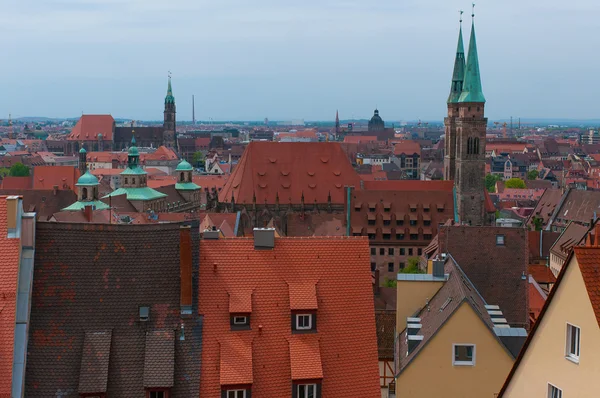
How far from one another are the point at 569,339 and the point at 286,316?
953 cm

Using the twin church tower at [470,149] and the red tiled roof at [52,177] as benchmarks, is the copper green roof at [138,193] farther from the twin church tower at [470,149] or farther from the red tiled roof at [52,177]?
the twin church tower at [470,149]

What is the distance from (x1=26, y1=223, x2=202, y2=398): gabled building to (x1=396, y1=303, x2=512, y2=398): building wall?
9336mm

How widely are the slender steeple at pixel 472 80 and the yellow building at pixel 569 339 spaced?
9166 centimetres

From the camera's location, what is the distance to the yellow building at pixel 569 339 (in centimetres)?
1346

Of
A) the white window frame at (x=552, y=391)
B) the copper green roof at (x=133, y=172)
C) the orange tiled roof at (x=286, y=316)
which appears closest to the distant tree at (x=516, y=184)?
the copper green roof at (x=133, y=172)

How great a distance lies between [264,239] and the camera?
22.9 meters

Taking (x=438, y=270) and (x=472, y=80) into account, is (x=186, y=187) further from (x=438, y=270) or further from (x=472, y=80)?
(x=438, y=270)

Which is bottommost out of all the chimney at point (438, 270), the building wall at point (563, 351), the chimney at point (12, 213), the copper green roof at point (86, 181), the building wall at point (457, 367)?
the building wall at point (457, 367)

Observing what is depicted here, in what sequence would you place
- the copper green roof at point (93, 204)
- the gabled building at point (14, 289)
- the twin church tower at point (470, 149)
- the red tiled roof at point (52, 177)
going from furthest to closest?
the red tiled roof at point (52, 177) → the twin church tower at point (470, 149) → the copper green roof at point (93, 204) → the gabled building at point (14, 289)

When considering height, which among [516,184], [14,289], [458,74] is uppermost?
[458,74]

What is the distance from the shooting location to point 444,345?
27.3 metres

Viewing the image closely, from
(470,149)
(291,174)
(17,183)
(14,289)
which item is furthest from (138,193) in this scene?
(14,289)

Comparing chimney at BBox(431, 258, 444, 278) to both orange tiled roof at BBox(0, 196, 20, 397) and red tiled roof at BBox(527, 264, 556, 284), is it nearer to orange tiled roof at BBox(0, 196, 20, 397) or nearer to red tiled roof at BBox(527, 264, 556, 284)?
orange tiled roof at BBox(0, 196, 20, 397)

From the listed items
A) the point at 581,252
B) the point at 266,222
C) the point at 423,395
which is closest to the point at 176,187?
the point at 266,222
